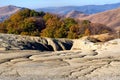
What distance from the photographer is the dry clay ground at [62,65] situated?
1402 centimetres

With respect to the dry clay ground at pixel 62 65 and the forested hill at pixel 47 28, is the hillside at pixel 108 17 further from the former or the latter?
the dry clay ground at pixel 62 65

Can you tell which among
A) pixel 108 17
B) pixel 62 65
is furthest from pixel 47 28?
pixel 108 17

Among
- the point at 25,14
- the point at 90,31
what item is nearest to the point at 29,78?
the point at 90,31

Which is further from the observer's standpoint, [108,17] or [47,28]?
[108,17]

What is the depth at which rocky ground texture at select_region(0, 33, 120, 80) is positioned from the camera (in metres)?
14.0

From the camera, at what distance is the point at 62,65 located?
49.7 ft

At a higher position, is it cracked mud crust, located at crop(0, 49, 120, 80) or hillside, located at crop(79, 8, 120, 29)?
cracked mud crust, located at crop(0, 49, 120, 80)

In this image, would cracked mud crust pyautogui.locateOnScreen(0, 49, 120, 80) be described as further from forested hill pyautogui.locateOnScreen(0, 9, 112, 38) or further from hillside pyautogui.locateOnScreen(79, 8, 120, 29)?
hillside pyautogui.locateOnScreen(79, 8, 120, 29)

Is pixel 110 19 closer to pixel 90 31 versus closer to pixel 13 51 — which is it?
pixel 90 31

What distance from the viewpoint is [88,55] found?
16359mm

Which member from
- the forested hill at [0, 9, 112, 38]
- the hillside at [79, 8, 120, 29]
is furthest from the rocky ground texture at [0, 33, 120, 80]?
the hillside at [79, 8, 120, 29]

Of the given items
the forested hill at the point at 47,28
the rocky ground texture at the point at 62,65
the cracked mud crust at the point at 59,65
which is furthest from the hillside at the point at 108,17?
the cracked mud crust at the point at 59,65

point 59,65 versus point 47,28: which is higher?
point 59,65

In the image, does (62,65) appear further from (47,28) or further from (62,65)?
(47,28)
